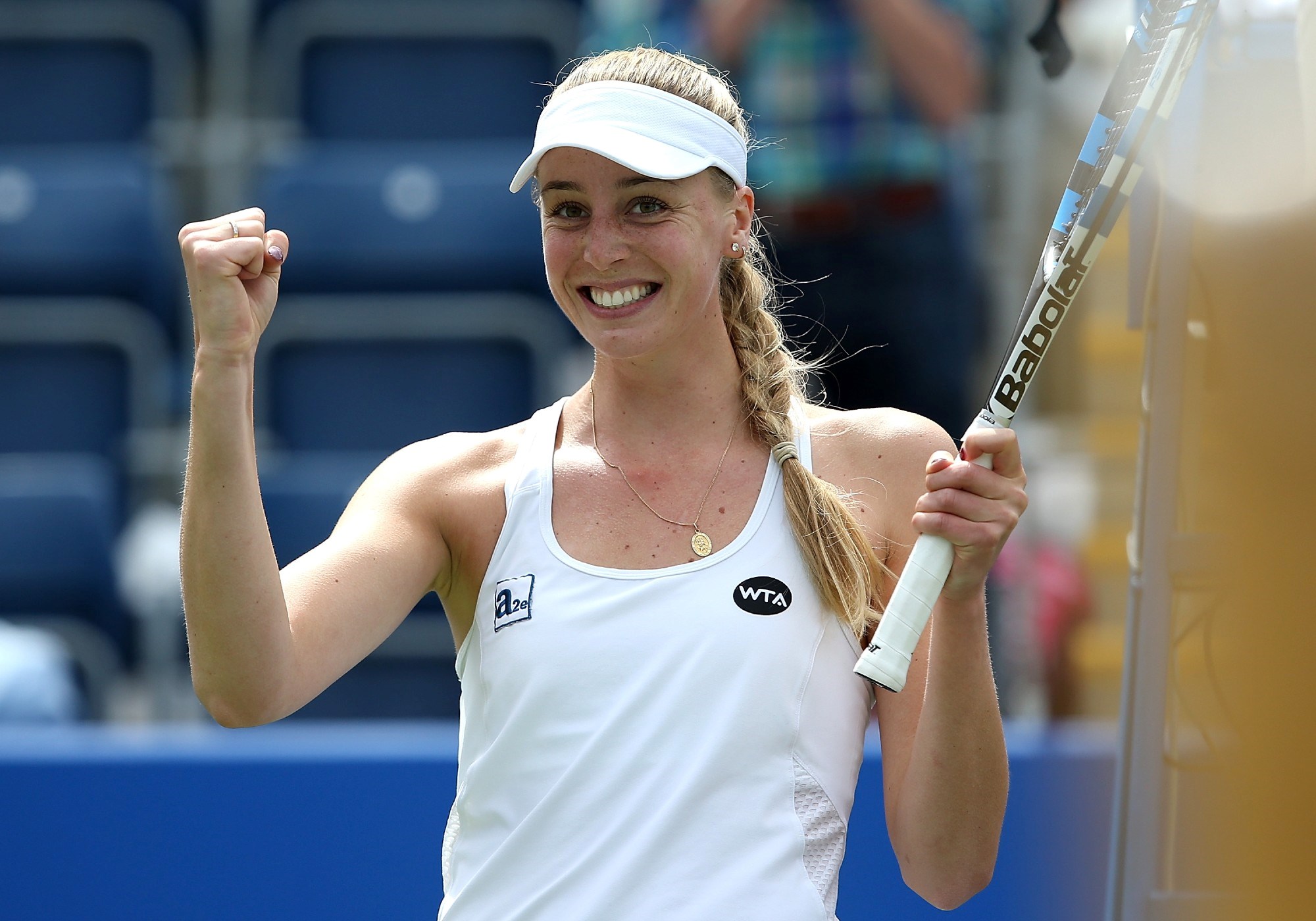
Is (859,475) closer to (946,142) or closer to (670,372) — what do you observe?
(670,372)

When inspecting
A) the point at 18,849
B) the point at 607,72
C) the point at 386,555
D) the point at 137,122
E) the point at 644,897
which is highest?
the point at 137,122

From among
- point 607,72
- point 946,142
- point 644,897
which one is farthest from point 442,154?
point 644,897

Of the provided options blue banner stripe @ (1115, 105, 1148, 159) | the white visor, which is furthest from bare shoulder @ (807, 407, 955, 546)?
→ blue banner stripe @ (1115, 105, 1148, 159)

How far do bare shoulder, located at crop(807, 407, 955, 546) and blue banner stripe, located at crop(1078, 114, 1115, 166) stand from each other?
0.47 metres

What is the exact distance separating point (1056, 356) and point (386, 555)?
3357 mm

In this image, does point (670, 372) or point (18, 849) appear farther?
point (18, 849)

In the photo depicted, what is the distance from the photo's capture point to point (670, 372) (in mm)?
2088

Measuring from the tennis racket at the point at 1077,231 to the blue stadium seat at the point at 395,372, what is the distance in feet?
10.7

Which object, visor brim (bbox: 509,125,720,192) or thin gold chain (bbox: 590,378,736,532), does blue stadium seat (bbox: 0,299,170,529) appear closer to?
thin gold chain (bbox: 590,378,736,532)

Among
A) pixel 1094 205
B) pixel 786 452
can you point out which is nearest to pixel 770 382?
pixel 786 452

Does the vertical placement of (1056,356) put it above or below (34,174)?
below

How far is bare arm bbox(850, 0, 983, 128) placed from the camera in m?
4.09

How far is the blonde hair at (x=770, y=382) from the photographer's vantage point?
6.34 ft

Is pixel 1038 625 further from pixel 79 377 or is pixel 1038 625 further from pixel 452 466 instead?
pixel 79 377
